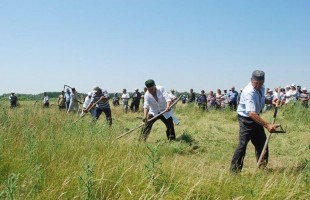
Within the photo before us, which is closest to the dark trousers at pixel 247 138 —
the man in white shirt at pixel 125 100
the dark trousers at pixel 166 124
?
the dark trousers at pixel 166 124

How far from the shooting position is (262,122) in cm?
496

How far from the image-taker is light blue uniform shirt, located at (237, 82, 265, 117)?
5.17m

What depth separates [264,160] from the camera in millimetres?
5246

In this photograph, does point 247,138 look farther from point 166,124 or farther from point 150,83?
point 166,124

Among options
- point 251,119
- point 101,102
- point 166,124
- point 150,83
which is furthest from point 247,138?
point 101,102

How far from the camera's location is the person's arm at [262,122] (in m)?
4.89

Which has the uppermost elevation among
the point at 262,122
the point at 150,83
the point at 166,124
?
the point at 150,83

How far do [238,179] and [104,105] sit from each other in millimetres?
6936

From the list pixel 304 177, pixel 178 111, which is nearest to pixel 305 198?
pixel 304 177

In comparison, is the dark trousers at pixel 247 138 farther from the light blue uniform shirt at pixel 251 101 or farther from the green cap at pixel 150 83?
the green cap at pixel 150 83

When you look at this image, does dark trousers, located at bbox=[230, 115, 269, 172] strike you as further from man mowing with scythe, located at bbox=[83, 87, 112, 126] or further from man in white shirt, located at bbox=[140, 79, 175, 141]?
man mowing with scythe, located at bbox=[83, 87, 112, 126]

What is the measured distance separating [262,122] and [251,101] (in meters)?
0.39

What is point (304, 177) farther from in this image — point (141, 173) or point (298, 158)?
point (298, 158)

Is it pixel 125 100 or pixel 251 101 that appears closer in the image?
pixel 251 101
